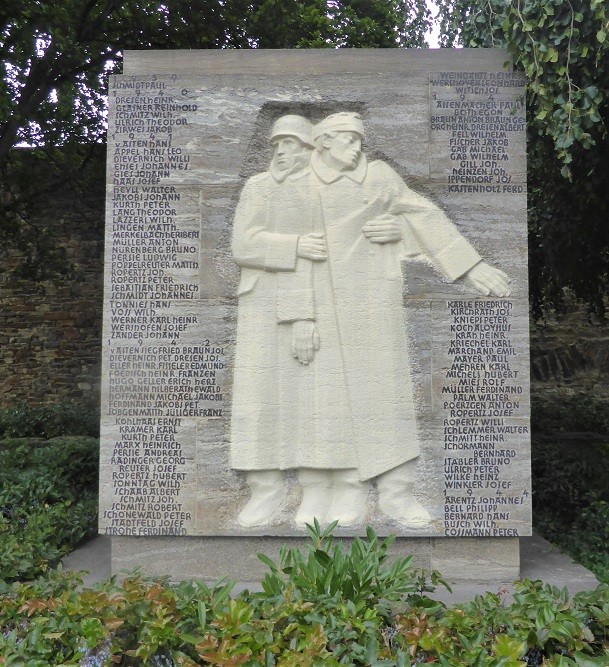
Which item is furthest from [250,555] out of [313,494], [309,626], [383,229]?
[383,229]

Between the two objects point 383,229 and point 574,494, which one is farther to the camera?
point 574,494

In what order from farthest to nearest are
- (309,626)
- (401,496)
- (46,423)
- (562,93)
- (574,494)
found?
(46,423) < (574,494) < (562,93) < (401,496) < (309,626)

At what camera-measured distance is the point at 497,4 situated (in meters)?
5.32

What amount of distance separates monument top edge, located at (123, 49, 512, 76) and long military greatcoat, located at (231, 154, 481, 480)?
0.66m

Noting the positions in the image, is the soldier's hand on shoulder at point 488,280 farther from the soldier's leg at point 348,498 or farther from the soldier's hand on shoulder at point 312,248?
the soldier's leg at point 348,498

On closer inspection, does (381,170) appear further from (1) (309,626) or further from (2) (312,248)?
(1) (309,626)

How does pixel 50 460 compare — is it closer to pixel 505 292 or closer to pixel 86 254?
pixel 505 292

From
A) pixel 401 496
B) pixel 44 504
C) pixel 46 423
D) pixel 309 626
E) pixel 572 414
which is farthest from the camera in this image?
pixel 46 423

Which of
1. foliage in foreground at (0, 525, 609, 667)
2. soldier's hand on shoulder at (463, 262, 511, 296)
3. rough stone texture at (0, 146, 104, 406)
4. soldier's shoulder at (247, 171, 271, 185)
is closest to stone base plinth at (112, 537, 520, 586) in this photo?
foliage in foreground at (0, 525, 609, 667)

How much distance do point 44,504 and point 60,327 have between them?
286 inches

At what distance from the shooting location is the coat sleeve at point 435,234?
491cm

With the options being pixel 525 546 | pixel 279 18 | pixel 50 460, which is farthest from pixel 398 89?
pixel 279 18

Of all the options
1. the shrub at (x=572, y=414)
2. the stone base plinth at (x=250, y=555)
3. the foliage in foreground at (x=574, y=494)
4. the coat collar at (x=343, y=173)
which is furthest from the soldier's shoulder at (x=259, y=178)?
the shrub at (x=572, y=414)

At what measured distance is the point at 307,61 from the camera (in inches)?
196
